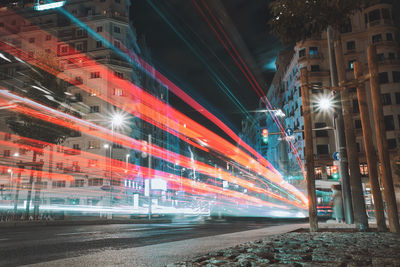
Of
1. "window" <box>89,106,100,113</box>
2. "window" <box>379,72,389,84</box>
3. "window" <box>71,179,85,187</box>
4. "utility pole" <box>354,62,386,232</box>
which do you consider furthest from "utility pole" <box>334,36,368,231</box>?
"window" <box>89,106,100,113</box>

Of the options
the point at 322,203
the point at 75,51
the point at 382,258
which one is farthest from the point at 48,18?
the point at 382,258

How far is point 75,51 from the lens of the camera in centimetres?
6216

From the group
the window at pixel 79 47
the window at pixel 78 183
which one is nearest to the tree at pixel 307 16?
the window at pixel 78 183

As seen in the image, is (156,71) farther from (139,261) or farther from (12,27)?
(139,261)

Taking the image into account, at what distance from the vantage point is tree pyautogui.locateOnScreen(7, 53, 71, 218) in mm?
26219

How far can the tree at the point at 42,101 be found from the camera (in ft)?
86.0

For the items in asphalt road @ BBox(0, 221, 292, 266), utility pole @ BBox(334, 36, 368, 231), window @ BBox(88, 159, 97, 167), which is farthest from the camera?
window @ BBox(88, 159, 97, 167)

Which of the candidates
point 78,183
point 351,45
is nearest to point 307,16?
point 78,183

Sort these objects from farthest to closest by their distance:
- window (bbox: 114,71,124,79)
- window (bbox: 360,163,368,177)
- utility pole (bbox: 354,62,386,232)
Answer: window (bbox: 114,71,124,79), window (bbox: 360,163,368,177), utility pole (bbox: 354,62,386,232)

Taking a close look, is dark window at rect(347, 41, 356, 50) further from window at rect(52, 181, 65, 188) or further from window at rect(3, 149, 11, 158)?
window at rect(3, 149, 11, 158)

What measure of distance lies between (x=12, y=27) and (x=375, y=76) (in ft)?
234

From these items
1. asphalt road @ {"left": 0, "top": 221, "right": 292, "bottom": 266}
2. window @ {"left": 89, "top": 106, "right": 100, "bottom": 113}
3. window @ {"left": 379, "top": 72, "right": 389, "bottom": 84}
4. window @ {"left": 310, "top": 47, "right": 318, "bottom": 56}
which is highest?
window @ {"left": 310, "top": 47, "right": 318, "bottom": 56}

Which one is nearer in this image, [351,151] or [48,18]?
[351,151]

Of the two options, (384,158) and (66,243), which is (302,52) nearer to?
(384,158)
